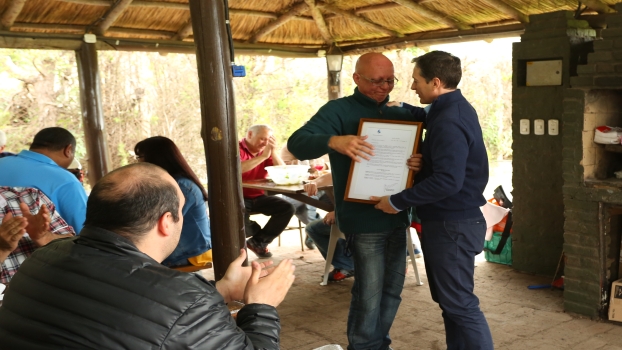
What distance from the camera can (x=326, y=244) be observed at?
17.9ft

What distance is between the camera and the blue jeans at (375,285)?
3.34 metres

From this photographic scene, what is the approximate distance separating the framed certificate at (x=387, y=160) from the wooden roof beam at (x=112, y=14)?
3705mm

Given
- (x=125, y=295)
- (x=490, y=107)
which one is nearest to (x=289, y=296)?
(x=125, y=295)

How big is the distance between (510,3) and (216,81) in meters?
3.11

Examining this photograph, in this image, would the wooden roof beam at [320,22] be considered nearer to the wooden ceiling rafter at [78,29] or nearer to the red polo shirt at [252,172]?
the wooden ceiling rafter at [78,29]

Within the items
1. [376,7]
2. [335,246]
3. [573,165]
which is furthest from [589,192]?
[376,7]

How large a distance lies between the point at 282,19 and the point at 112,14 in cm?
190

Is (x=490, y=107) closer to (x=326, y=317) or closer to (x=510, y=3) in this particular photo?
(x=510, y=3)

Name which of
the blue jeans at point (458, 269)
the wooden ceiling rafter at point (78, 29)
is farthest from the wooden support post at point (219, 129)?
the wooden ceiling rafter at point (78, 29)

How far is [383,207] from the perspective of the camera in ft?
10.3

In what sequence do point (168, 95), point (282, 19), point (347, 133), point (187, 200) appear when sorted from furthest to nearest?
point (168, 95) → point (282, 19) → point (187, 200) → point (347, 133)

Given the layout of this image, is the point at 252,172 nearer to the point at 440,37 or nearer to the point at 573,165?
the point at 440,37

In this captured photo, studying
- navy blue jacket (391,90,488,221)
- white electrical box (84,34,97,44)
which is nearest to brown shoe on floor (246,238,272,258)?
white electrical box (84,34,97,44)

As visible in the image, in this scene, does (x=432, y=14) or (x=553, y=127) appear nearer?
(x=553, y=127)
